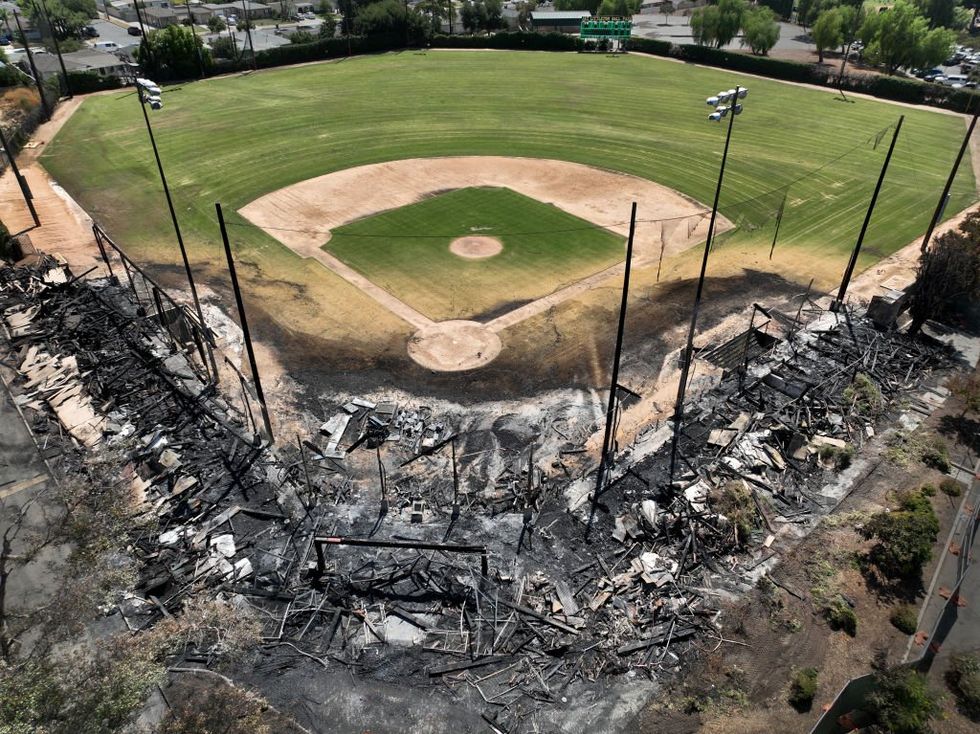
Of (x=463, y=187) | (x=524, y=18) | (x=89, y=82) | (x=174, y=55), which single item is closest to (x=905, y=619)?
(x=463, y=187)

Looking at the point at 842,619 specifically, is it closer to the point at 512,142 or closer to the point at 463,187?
the point at 463,187

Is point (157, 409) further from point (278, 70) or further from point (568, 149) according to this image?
point (278, 70)

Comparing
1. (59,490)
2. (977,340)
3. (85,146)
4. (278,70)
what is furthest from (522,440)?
(278,70)

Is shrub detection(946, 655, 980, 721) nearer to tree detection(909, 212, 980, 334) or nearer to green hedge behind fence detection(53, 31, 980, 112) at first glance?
tree detection(909, 212, 980, 334)

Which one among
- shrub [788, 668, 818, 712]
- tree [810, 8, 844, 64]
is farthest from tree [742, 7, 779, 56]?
shrub [788, 668, 818, 712]

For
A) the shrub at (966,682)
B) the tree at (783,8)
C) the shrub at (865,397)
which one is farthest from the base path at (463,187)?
the tree at (783,8)
